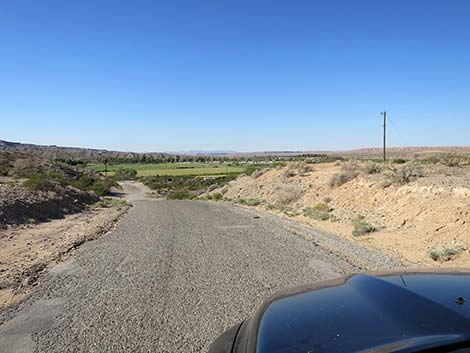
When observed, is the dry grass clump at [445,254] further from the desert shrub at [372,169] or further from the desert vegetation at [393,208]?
the desert shrub at [372,169]

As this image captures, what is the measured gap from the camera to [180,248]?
1117cm

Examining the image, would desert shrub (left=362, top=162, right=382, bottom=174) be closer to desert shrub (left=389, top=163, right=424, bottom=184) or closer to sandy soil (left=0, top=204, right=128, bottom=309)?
desert shrub (left=389, top=163, right=424, bottom=184)

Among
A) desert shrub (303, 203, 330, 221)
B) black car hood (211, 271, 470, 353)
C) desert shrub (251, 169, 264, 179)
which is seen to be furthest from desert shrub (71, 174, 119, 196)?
black car hood (211, 271, 470, 353)

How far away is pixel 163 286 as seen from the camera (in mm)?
7512

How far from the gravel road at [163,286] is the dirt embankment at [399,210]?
217 cm

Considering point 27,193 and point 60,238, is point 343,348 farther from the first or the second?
point 27,193

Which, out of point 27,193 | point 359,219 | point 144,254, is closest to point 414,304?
point 144,254

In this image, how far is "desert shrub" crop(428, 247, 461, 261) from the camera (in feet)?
37.1

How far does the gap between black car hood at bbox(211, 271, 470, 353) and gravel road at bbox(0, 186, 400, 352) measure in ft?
8.25

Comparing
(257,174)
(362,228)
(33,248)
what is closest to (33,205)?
(33,248)

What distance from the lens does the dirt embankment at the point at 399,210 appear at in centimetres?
1266

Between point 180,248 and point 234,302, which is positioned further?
point 180,248

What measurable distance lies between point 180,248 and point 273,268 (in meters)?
3.38

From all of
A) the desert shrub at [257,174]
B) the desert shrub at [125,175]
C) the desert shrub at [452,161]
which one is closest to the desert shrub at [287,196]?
the desert shrub at [452,161]
